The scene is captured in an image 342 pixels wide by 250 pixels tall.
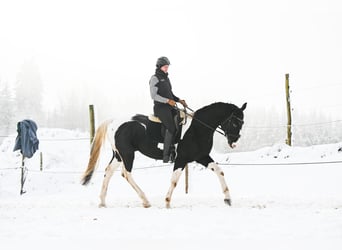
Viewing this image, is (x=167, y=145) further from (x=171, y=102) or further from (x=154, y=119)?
(x=171, y=102)

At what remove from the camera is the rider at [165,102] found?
7.94 metres

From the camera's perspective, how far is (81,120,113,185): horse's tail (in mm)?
8984

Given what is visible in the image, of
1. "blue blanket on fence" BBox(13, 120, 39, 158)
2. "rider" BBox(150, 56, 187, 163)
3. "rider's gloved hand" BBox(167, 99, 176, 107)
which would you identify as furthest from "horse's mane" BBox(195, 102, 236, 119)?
"blue blanket on fence" BBox(13, 120, 39, 158)

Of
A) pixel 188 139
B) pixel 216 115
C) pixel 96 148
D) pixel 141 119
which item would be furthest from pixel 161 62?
pixel 96 148

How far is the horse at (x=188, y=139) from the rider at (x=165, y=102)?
26cm

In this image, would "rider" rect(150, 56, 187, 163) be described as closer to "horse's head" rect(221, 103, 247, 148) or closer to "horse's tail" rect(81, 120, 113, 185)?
"horse's head" rect(221, 103, 247, 148)

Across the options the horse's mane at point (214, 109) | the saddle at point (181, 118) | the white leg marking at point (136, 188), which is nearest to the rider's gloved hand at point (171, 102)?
the saddle at point (181, 118)

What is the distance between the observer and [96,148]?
9.13m

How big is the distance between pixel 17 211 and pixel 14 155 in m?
19.7

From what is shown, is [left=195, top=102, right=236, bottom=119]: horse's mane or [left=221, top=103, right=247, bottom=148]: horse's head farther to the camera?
[left=195, top=102, right=236, bottom=119]: horse's mane

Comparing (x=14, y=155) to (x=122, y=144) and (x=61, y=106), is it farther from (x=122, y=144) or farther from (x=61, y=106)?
(x=61, y=106)

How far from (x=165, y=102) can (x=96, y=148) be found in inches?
87.6

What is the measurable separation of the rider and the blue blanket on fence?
26.3ft

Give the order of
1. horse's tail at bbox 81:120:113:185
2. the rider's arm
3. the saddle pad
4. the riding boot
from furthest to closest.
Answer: horse's tail at bbox 81:120:113:185, the saddle pad, the rider's arm, the riding boot
